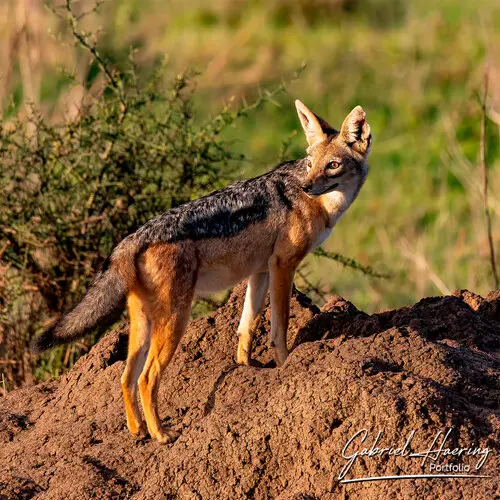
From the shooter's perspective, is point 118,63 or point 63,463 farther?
point 118,63

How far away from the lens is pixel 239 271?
7723mm

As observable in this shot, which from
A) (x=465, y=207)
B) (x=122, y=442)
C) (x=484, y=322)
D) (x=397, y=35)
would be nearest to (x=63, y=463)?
(x=122, y=442)

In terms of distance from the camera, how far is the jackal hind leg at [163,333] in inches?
272

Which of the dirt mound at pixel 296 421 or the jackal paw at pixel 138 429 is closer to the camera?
Result: the dirt mound at pixel 296 421

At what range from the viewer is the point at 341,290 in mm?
14695

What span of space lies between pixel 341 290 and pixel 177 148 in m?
5.18

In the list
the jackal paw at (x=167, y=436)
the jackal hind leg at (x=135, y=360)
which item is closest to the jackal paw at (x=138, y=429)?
the jackal hind leg at (x=135, y=360)

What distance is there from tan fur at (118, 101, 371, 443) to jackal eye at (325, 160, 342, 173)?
0.13 ft

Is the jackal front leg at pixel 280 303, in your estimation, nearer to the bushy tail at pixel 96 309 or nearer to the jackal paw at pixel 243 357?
the jackal paw at pixel 243 357

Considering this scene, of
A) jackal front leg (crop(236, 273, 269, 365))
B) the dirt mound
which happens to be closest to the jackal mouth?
jackal front leg (crop(236, 273, 269, 365))

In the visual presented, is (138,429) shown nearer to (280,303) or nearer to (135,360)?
(135,360)

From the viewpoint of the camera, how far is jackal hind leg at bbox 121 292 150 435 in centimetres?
696

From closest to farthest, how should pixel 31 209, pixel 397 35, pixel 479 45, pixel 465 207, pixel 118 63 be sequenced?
1. pixel 31 209
2. pixel 118 63
3. pixel 465 207
4. pixel 479 45
5. pixel 397 35

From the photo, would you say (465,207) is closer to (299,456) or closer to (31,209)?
(31,209)
